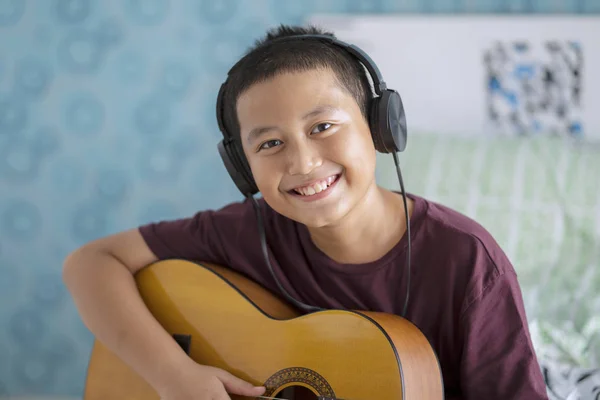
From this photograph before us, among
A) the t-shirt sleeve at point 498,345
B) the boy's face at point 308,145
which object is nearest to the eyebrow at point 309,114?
the boy's face at point 308,145

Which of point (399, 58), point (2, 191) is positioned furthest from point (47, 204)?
point (399, 58)

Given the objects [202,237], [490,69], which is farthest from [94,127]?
[490,69]

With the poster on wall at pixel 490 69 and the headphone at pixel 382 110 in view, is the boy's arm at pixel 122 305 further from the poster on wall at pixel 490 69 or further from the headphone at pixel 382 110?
the poster on wall at pixel 490 69

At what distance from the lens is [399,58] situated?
199cm

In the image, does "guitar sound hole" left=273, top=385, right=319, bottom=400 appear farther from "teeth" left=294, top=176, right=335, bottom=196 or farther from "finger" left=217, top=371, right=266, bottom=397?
"teeth" left=294, top=176, right=335, bottom=196

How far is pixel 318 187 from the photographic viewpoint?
3.47ft

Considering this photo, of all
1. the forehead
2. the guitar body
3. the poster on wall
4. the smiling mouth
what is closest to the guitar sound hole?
the guitar body

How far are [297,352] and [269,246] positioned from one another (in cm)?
26

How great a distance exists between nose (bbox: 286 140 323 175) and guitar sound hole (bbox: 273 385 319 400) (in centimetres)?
33

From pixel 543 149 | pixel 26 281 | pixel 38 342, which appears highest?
pixel 543 149

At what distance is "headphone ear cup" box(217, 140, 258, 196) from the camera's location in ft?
3.76

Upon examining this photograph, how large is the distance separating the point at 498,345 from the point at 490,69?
3.62 feet

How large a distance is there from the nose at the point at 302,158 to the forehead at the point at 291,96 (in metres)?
0.04

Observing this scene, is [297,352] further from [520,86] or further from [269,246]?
[520,86]
